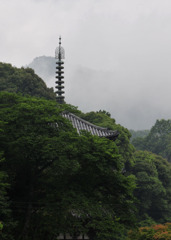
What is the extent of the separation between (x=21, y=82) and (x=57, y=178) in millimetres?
37629

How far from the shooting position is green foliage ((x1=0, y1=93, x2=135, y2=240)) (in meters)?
17.9

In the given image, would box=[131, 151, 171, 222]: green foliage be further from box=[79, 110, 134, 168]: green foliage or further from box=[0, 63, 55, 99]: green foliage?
box=[0, 63, 55, 99]: green foliage

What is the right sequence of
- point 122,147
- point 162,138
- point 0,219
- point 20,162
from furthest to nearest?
point 162,138, point 122,147, point 20,162, point 0,219

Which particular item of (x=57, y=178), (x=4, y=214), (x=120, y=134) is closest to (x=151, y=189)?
(x=120, y=134)

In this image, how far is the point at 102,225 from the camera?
1792 centimetres

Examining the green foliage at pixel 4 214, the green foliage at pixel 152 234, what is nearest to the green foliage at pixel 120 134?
the green foliage at pixel 152 234

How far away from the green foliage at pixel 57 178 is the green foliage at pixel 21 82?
3357 cm

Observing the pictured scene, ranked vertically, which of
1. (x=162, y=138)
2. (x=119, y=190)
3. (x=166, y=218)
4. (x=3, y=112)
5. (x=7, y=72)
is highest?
(x=7, y=72)

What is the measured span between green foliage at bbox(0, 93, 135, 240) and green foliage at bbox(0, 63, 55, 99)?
110ft

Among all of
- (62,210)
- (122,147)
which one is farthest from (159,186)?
(62,210)

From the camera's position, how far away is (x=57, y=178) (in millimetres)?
18766

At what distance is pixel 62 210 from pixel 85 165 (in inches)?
109

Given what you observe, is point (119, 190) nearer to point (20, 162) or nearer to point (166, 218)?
point (20, 162)

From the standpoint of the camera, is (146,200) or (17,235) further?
(146,200)
